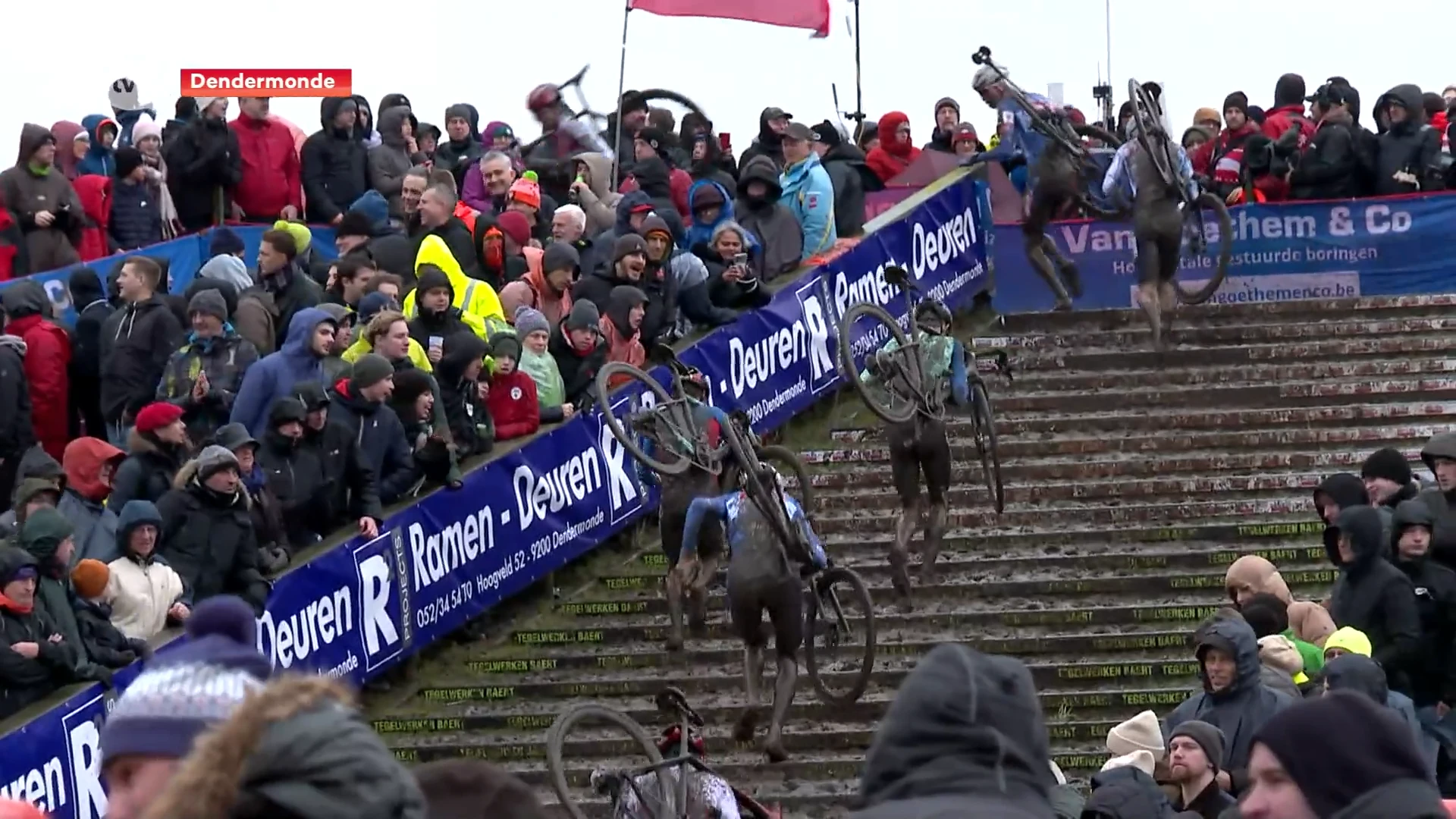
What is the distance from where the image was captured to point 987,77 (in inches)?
866

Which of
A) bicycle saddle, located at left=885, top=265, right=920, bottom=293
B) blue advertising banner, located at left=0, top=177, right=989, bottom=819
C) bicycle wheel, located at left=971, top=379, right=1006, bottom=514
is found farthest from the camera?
bicycle saddle, located at left=885, top=265, right=920, bottom=293

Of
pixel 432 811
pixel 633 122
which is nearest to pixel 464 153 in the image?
pixel 633 122

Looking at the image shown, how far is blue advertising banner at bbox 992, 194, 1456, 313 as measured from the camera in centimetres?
2336

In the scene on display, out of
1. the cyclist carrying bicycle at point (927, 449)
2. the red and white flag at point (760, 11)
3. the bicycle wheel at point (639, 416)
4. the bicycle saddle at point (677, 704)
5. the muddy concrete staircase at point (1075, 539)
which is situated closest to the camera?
the bicycle saddle at point (677, 704)

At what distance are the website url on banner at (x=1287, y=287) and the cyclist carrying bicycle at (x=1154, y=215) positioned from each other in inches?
74.6

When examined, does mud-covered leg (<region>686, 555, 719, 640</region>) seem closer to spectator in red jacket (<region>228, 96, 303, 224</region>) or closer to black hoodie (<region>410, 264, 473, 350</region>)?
black hoodie (<region>410, 264, 473, 350</region>)

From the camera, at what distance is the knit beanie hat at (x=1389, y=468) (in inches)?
595

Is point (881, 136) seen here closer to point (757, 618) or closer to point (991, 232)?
point (991, 232)

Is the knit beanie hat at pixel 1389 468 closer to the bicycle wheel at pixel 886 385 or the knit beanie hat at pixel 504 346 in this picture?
the bicycle wheel at pixel 886 385

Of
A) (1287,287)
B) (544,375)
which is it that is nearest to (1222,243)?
(1287,287)

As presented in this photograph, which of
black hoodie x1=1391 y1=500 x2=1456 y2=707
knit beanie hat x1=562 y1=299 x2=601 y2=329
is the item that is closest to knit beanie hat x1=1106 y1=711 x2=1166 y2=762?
black hoodie x1=1391 y1=500 x2=1456 y2=707

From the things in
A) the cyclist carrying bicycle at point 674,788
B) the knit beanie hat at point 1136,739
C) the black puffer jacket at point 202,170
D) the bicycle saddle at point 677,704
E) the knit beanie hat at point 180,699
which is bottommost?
the cyclist carrying bicycle at point 674,788

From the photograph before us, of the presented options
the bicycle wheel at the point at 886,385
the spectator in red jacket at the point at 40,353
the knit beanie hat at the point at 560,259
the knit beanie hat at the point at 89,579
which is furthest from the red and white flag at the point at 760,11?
the knit beanie hat at the point at 89,579

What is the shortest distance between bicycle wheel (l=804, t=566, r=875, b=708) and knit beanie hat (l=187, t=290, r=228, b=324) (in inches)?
149
